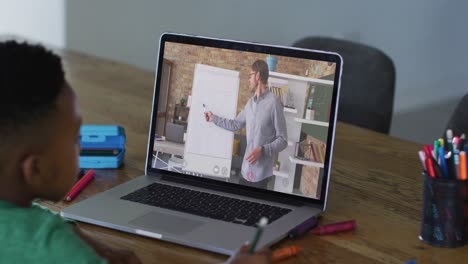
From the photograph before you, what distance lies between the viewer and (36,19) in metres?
3.35

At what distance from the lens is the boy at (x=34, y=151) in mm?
880

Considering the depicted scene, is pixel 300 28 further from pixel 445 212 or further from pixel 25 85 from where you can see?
pixel 25 85

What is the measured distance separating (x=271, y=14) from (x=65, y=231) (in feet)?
7.20

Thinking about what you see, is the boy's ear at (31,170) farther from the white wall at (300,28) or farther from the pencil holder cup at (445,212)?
the white wall at (300,28)

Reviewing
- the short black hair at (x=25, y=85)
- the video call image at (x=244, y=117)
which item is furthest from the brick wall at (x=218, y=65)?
the short black hair at (x=25, y=85)

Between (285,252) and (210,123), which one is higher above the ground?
(210,123)

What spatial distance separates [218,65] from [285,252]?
41 cm

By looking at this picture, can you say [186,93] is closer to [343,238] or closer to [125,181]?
[125,181]

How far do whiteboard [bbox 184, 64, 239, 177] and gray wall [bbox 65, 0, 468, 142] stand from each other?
1.52m

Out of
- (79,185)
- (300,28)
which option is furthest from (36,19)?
(79,185)

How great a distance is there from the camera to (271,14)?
300cm

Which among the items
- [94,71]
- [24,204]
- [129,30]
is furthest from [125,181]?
[129,30]

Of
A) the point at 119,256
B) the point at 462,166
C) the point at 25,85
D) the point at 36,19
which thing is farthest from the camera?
the point at 36,19

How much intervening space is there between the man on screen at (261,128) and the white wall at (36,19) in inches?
83.6
